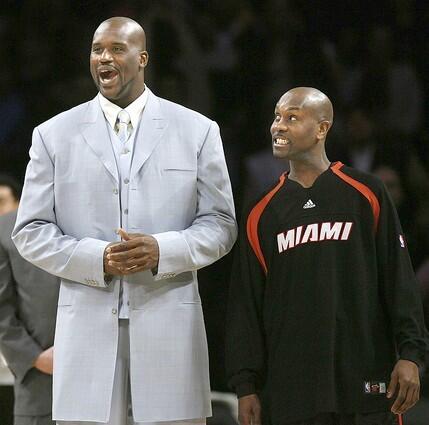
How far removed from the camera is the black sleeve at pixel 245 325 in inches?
118

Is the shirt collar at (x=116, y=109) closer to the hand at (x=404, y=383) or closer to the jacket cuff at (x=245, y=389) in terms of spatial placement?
the jacket cuff at (x=245, y=389)

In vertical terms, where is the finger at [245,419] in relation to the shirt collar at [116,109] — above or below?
below

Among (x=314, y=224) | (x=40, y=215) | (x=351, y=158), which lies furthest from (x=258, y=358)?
(x=351, y=158)

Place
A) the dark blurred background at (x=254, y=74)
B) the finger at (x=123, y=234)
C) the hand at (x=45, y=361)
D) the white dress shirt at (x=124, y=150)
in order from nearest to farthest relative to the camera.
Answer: the finger at (x=123, y=234) < the white dress shirt at (x=124, y=150) < the hand at (x=45, y=361) < the dark blurred background at (x=254, y=74)

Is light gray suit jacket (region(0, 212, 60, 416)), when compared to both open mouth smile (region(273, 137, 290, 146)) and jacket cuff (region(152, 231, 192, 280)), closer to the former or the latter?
jacket cuff (region(152, 231, 192, 280))

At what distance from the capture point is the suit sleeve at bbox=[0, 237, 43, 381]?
3668 mm

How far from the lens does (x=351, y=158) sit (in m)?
4.96

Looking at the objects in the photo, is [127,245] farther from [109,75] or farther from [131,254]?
[109,75]

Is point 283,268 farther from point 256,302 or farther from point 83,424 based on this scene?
point 83,424

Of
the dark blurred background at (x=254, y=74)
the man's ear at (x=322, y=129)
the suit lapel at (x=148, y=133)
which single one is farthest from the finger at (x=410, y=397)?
the dark blurred background at (x=254, y=74)

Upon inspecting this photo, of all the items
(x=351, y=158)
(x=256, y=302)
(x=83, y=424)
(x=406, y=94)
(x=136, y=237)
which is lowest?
(x=83, y=424)

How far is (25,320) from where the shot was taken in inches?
148

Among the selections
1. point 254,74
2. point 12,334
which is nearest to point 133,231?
point 12,334

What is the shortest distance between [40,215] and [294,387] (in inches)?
34.4
